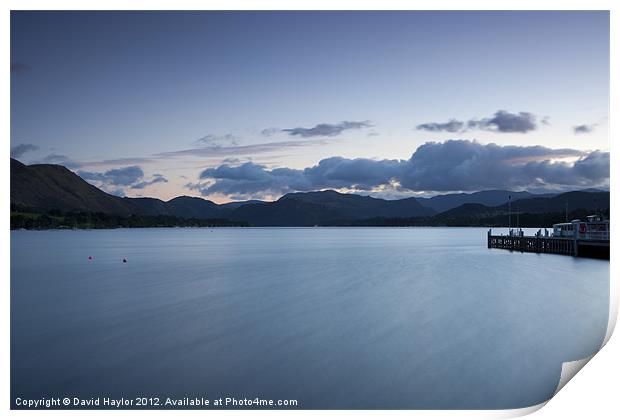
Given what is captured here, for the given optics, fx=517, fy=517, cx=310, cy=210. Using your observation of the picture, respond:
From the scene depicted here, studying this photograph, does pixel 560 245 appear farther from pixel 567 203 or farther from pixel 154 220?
pixel 154 220

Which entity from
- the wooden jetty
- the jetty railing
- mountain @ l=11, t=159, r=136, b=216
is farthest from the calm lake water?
mountain @ l=11, t=159, r=136, b=216

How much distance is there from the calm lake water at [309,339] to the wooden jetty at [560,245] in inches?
344

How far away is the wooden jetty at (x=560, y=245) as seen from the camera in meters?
29.8

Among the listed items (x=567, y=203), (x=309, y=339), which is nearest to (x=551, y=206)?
(x=567, y=203)

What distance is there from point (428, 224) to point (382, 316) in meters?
135

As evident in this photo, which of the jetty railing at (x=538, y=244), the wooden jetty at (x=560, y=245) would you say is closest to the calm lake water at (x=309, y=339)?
the wooden jetty at (x=560, y=245)

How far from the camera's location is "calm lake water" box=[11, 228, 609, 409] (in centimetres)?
850

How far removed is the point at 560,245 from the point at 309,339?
1123 inches

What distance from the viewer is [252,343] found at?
11.0 m

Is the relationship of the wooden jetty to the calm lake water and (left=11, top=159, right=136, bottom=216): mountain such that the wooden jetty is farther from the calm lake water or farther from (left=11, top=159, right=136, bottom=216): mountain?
(left=11, top=159, right=136, bottom=216): mountain

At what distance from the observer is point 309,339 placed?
11.3m

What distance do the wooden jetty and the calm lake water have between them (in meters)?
8.73
